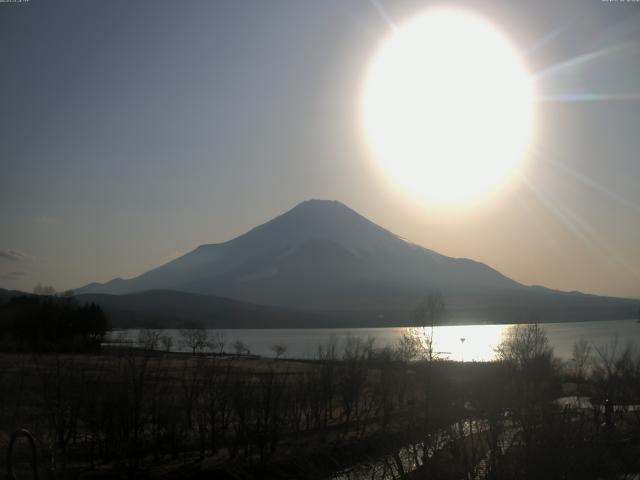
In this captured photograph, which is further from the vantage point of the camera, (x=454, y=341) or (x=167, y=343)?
A: (x=454, y=341)

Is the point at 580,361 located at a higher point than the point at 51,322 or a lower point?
lower

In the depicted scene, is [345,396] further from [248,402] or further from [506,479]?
[506,479]

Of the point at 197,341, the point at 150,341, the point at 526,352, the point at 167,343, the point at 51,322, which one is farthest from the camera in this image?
the point at 197,341

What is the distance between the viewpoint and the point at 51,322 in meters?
63.8

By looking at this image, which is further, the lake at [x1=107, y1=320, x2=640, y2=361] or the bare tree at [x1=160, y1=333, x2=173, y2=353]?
the bare tree at [x1=160, y1=333, x2=173, y2=353]

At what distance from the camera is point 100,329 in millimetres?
69688

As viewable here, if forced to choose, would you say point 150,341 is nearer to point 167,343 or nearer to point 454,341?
point 167,343

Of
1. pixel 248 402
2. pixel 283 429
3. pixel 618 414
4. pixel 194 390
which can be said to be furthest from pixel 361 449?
pixel 618 414

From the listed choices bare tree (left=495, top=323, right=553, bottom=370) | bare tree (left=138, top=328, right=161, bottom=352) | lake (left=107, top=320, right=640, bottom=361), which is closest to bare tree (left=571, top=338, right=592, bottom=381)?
bare tree (left=495, top=323, right=553, bottom=370)

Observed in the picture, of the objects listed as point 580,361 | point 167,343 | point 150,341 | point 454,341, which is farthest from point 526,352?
point 454,341

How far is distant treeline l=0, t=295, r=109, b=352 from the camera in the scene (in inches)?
2410

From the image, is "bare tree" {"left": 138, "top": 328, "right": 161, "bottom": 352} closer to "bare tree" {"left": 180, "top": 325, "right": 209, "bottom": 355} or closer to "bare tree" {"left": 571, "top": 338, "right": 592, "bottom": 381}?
"bare tree" {"left": 180, "top": 325, "right": 209, "bottom": 355}

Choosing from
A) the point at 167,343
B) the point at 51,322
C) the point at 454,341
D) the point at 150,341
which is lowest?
the point at 454,341

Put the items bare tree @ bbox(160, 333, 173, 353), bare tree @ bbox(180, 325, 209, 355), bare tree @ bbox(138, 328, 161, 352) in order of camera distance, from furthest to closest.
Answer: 1. bare tree @ bbox(180, 325, 209, 355)
2. bare tree @ bbox(160, 333, 173, 353)
3. bare tree @ bbox(138, 328, 161, 352)
